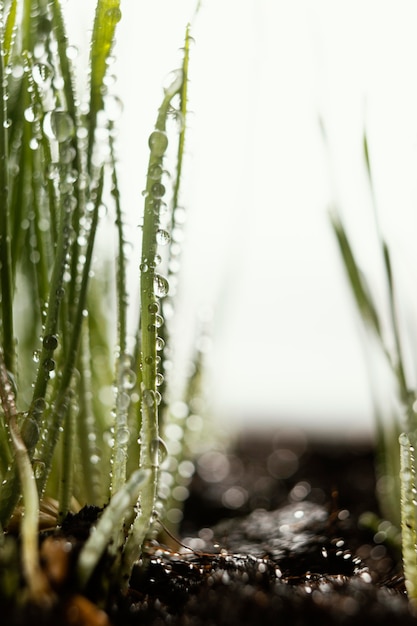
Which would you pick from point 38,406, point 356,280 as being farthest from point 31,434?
point 356,280

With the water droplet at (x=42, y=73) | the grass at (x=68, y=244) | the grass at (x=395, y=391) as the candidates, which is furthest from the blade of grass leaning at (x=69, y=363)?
the grass at (x=395, y=391)

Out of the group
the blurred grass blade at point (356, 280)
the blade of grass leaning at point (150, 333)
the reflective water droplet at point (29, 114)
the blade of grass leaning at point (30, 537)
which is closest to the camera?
the blade of grass leaning at point (30, 537)

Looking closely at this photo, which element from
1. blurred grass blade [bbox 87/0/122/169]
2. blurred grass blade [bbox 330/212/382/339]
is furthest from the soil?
blurred grass blade [bbox 87/0/122/169]

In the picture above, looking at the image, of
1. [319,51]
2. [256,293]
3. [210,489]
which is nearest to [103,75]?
[319,51]

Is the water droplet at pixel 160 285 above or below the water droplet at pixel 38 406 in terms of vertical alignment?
above

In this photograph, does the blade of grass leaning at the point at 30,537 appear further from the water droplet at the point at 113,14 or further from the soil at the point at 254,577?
the water droplet at the point at 113,14

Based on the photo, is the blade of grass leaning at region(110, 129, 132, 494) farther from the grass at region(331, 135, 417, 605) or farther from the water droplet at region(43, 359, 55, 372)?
the grass at region(331, 135, 417, 605)
